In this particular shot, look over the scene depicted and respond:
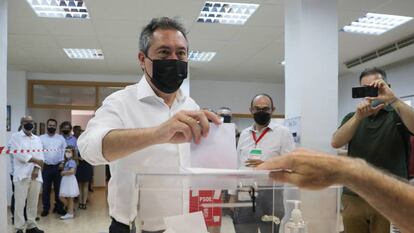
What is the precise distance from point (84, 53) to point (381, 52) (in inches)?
208

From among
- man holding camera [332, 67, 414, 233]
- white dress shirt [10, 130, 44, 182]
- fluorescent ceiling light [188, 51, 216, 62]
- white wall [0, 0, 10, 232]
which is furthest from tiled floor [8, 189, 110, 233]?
man holding camera [332, 67, 414, 233]

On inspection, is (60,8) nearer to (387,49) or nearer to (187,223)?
(187,223)

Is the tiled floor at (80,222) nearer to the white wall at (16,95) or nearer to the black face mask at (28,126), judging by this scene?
the black face mask at (28,126)

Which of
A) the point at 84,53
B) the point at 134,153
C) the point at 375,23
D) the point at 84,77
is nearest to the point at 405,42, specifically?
the point at 375,23

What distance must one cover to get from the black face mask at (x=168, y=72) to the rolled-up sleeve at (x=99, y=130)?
0.16 metres

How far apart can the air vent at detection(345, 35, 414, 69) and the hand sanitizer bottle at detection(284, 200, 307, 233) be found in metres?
5.68

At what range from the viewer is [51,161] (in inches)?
245

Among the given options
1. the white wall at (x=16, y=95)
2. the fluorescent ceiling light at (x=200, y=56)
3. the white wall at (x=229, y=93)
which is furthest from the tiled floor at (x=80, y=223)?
the white wall at (x=229, y=93)

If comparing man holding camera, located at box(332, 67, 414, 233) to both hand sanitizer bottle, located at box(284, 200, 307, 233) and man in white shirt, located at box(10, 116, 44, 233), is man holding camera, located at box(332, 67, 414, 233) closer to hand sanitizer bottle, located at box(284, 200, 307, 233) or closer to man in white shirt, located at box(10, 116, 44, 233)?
hand sanitizer bottle, located at box(284, 200, 307, 233)

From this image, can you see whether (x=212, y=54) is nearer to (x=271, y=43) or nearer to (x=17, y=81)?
(x=271, y=43)

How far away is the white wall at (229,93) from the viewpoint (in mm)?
9766

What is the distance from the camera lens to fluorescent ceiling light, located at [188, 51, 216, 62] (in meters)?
7.01

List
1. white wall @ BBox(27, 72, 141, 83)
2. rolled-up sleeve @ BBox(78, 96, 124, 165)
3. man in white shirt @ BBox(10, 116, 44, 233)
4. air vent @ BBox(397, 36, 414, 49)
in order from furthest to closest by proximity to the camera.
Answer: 1. white wall @ BBox(27, 72, 141, 83)
2. air vent @ BBox(397, 36, 414, 49)
3. man in white shirt @ BBox(10, 116, 44, 233)
4. rolled-up sleeve @ BBox(78, 96, 124, 165)

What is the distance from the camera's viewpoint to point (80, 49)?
6746mm
